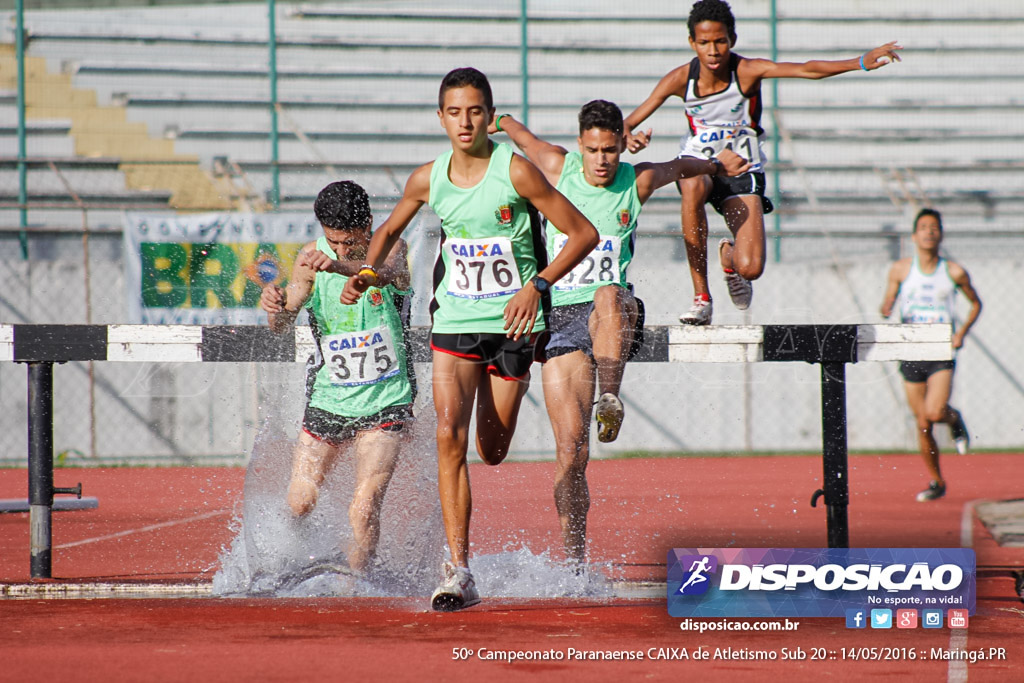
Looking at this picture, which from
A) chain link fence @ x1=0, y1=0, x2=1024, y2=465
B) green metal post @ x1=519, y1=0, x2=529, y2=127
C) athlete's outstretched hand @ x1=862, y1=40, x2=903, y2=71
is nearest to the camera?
athlete's outstretched hand @ x1=862, y1=40, x2=903, y2=71

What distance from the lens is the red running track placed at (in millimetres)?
3535

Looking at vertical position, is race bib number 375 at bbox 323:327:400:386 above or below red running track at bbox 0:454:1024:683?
above

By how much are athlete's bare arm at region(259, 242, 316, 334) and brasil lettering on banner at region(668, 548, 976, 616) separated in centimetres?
184

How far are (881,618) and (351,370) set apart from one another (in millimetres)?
2245

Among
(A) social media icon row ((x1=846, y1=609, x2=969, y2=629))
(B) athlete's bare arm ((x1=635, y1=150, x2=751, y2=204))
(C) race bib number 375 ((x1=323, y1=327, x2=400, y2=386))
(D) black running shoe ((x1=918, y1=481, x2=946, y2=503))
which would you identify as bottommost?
(D) black running shoe ((x1=918, y1=481, x2=946, y2=503))

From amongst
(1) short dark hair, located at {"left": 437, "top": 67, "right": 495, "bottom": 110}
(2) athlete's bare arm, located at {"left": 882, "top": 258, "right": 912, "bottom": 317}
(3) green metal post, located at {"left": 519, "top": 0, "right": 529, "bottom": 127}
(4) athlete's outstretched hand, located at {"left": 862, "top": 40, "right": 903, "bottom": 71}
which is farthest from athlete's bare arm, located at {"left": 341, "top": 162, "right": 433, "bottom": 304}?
(3) green metal post, located at {"left": 519, "top": 0, "right": 529, "bottom": 127}

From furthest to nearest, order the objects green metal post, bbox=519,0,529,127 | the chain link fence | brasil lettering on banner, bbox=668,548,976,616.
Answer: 1. green metal post, bbox=519,0,529,127
2. the chain link fence
3. brasil lettering on banner, bbox=668,548,976,616

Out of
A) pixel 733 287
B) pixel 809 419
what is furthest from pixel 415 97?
pixel 733 287

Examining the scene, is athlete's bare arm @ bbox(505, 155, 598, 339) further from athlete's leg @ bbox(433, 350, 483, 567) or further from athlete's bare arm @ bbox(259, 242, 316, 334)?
athlete's bare arm @ bbox(259, 242, 316, 334)

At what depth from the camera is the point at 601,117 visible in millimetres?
5023

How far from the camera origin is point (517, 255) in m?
4.45

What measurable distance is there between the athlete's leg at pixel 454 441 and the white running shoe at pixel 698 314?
134 centimetres

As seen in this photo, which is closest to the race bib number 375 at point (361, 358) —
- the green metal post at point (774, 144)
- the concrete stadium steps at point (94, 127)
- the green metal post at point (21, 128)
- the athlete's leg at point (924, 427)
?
the athlete's leg at point (924, 427)

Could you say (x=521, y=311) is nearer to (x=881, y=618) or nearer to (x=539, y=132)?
A: (x=881, y=618)
